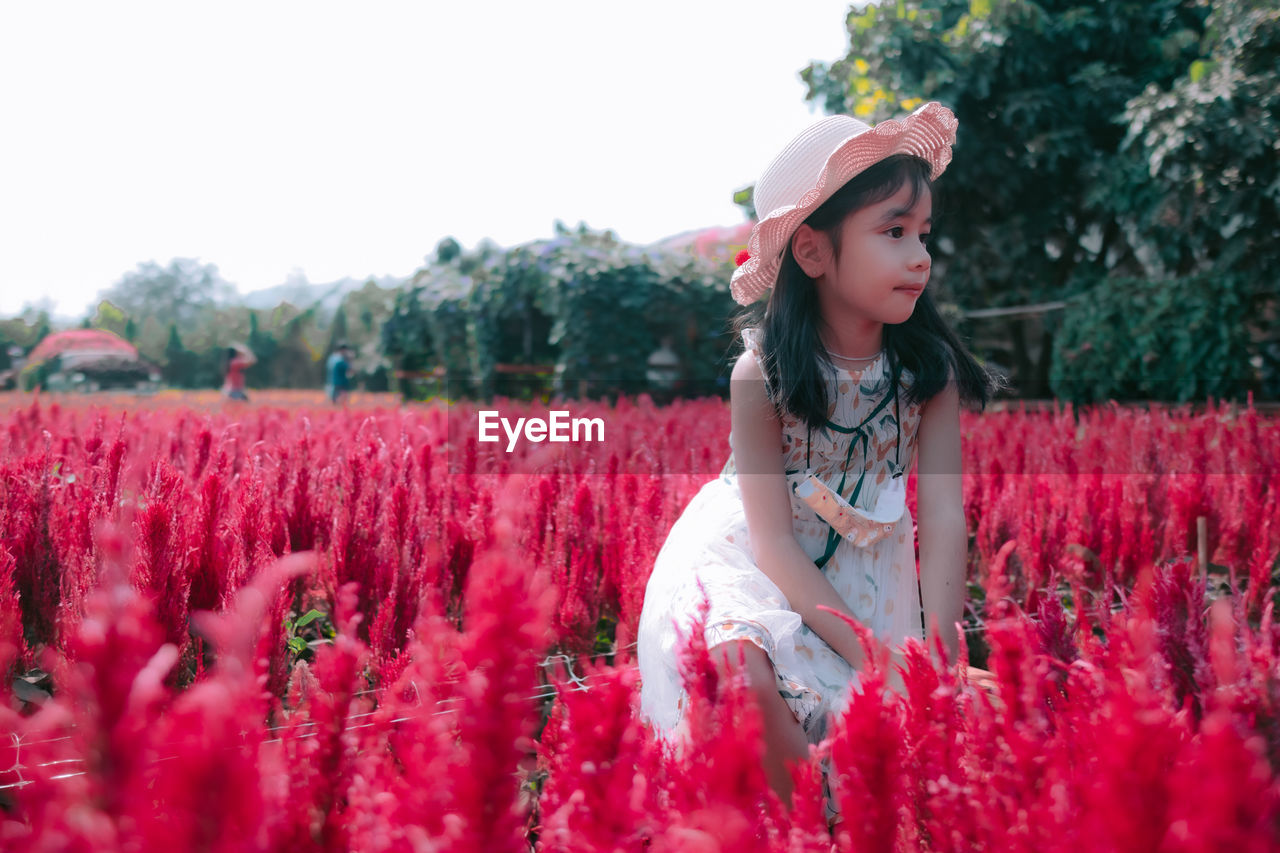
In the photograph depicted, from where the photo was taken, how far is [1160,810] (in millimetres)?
558

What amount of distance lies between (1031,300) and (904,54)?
409 cm

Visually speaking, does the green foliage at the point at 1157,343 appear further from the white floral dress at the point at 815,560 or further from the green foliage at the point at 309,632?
the green foliage at the point at 309,632

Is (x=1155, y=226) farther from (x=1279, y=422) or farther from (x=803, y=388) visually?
(x=803, y=388)

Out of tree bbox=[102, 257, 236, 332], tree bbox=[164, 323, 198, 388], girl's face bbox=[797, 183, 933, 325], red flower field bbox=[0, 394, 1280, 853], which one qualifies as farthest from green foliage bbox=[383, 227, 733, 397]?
tree bbox=[102, 257, 236, 332]

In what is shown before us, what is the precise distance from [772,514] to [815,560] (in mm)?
215

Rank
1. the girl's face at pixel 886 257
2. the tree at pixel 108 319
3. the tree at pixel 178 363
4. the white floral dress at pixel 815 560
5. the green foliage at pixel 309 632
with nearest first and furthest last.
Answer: the white floral dress at pixel 815 560, the girl's face at pixel 886 257, the green foliage at pixel 309 632, the tree at pixel 178 363, the tree at pixel 108 319

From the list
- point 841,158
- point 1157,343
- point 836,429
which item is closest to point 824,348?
point 836,429

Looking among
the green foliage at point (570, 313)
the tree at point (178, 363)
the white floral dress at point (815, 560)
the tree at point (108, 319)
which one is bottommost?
the white floral dress at point (815, 560)

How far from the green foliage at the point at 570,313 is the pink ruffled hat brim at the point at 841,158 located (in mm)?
8278

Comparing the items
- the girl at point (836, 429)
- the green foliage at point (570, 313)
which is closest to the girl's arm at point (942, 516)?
the girl at point (836, 429)

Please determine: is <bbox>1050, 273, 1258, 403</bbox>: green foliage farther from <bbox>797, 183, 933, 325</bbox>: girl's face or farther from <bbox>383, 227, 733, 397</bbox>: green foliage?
<bbox>797, 183, 933, 325</bbox>: girl's face

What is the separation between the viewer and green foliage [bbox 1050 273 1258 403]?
27.8 feet

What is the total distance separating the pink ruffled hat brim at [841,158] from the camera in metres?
1.73

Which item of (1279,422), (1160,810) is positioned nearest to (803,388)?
(1160,810)
